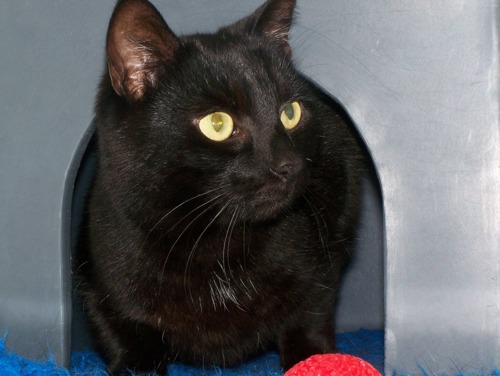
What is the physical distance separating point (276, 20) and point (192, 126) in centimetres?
37

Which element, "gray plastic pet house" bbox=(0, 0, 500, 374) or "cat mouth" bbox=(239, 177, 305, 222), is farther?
"gray plastic pet house" bbox=(0, 0, 500, 374)

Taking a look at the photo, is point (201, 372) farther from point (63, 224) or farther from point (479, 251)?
point (479, 251)

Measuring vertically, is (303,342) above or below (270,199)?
below

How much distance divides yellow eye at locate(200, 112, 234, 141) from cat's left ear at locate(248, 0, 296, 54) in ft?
0.97

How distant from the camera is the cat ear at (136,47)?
1348 mm

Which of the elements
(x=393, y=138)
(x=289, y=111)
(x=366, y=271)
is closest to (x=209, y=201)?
(x=289, y=111)

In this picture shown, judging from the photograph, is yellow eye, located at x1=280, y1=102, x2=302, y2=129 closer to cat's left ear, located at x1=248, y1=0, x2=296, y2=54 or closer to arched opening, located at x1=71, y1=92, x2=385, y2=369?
cat's left ear, located at x1=248, y1=0, x2=296, y2=54

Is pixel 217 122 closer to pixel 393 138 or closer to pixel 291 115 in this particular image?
pixel 291 115

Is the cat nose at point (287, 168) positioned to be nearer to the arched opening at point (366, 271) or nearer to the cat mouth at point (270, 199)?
the cat mouth at point (270, 199)

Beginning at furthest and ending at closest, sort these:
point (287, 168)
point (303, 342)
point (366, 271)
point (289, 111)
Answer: point (366, 271), point (303, 342), point (289, 111), point (287, 168)

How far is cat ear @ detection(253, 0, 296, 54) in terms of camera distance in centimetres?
156

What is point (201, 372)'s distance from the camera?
1.69 m

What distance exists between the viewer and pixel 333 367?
3.91 feet

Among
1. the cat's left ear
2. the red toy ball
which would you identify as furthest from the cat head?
the red toy ball
